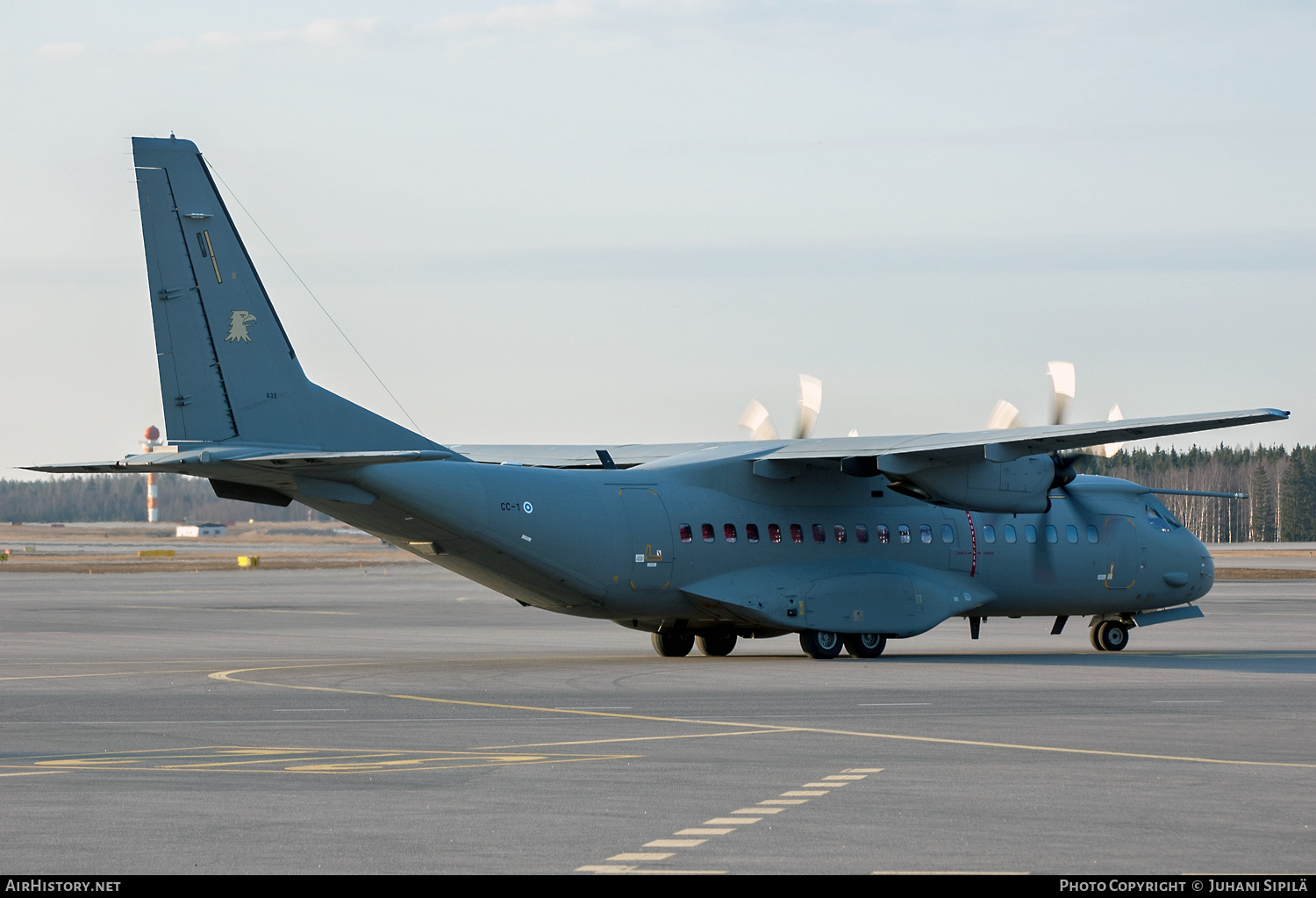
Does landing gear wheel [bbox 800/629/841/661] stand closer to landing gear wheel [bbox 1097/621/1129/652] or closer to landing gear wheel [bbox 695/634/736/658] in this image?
landing gear wheel [bbox 695/634/736/658]

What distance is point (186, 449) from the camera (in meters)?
22.5

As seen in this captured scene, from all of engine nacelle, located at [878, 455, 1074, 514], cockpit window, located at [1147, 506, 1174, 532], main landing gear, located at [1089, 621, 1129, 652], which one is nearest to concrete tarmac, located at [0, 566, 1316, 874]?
main landing gear, located at [1089, 621, 1129, 652]

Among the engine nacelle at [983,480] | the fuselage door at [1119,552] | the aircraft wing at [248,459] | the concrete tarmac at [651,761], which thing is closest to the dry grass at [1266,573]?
the fuselage door at [1119,552]

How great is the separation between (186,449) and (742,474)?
33.6ft

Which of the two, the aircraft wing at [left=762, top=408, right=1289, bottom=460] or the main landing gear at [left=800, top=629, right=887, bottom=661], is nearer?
the aircraft wing at [left=762, top=408, right=1289, bottom=460]

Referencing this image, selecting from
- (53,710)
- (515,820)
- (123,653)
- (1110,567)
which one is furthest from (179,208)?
(1110,567)

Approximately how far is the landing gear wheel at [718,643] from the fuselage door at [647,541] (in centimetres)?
308

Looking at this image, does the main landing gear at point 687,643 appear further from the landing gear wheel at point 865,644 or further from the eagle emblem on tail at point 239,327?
the eagle emblem on tail at point 239,327

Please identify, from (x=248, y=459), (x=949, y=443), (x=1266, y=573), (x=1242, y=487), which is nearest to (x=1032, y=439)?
(x=949, y=443)

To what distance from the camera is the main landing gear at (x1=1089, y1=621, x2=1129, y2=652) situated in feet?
102

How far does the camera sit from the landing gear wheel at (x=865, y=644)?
2800cm

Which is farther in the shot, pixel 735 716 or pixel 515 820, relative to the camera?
pixel 735 716

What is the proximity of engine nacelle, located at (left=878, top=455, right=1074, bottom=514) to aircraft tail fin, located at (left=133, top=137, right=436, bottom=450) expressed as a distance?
10470 millimetres
